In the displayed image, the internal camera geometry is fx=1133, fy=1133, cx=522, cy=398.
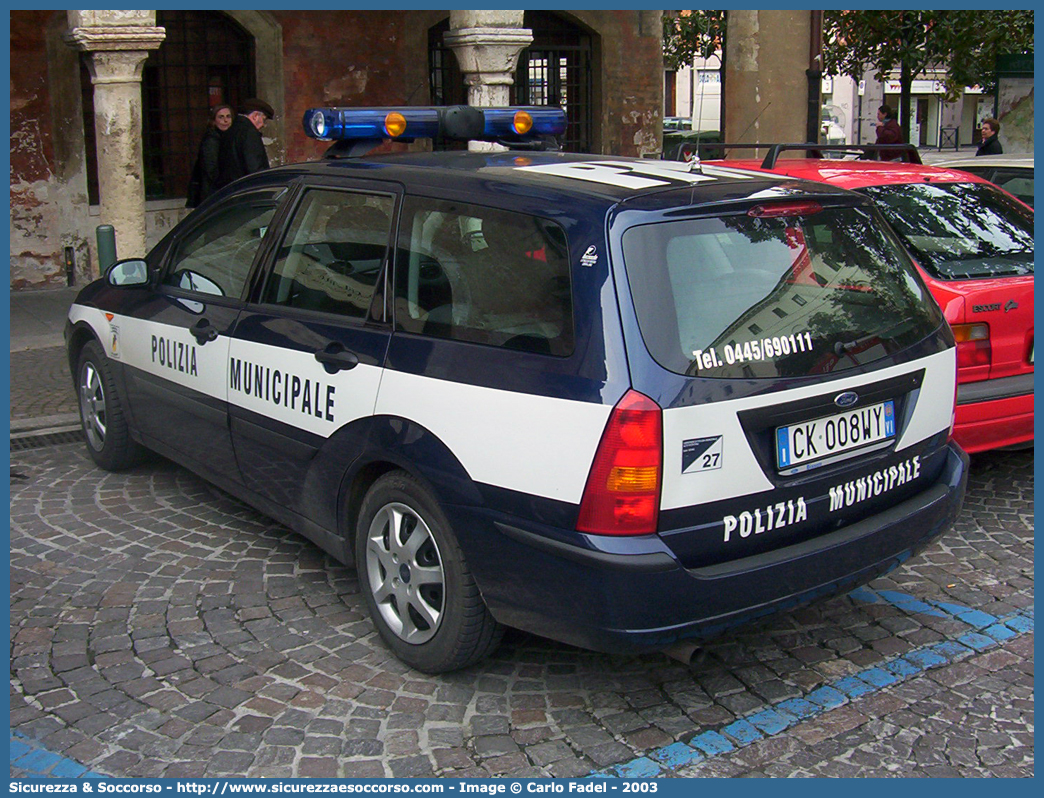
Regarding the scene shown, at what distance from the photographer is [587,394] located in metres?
3.17

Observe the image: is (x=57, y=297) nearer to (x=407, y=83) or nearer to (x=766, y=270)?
(x=407, y=83)

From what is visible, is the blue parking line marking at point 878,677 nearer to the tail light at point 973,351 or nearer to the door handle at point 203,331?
the tail light at point 973,351

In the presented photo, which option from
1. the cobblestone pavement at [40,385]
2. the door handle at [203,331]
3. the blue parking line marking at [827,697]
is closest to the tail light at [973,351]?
the blue parking line marking at [827,697]

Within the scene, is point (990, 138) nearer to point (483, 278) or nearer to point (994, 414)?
point (994, 414)

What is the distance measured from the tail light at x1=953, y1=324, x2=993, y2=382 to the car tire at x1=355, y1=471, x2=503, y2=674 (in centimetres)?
277

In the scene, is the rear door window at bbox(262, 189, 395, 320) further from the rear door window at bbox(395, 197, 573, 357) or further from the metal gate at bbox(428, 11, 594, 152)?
the metal gate at bbox(428, 11, 594, 152)

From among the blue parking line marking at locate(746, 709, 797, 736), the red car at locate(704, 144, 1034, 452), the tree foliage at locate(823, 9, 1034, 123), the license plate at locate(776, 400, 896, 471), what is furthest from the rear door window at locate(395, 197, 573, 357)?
the tree foliage at locate(823, 9, 1034, 123)

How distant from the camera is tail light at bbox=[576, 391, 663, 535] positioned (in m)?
3.10

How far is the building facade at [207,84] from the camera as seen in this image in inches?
356

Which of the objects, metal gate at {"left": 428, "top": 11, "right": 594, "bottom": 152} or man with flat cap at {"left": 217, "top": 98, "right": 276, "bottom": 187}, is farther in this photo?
metal gate at {"left": 428, "top": 11, "right": 594, "bottom": 152}

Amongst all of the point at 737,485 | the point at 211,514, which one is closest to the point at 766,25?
the point at 211,514

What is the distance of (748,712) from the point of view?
11.8ft

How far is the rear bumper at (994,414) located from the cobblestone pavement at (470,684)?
51cm

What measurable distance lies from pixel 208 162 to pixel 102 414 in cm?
529
